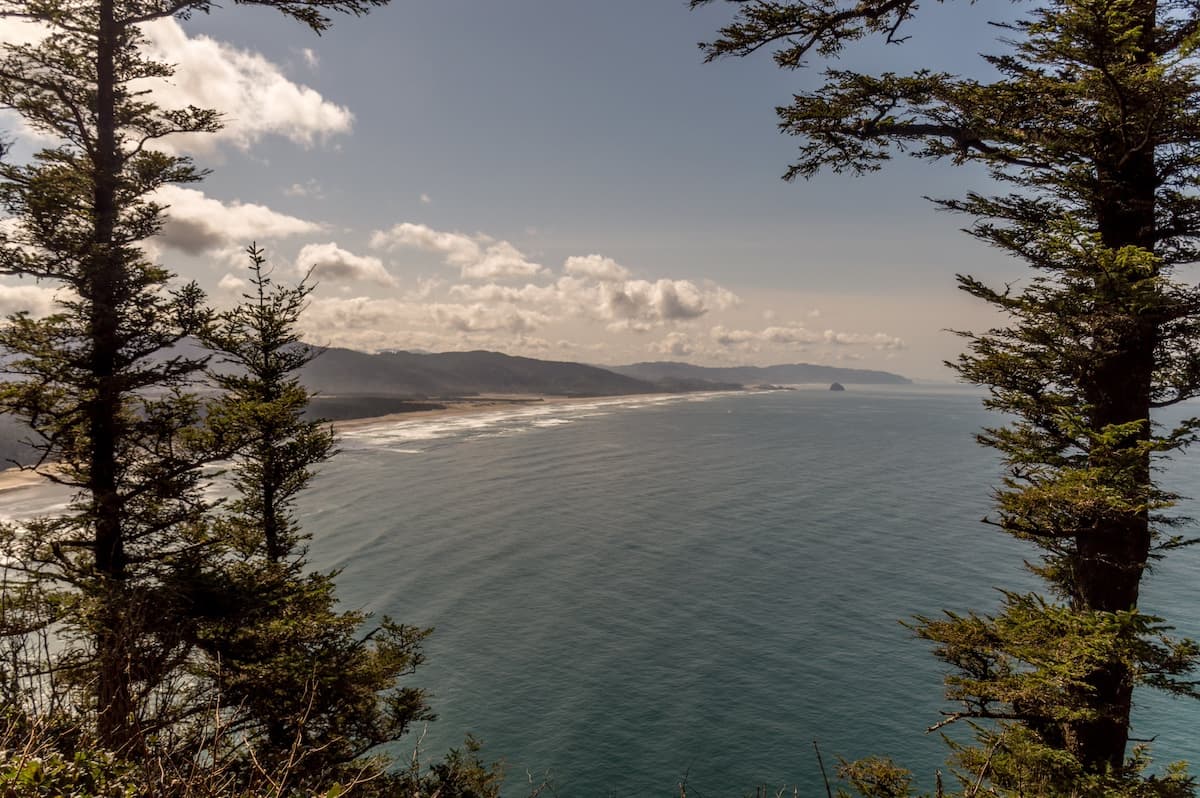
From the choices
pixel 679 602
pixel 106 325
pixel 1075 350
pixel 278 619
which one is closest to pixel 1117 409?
pixel 1075 350

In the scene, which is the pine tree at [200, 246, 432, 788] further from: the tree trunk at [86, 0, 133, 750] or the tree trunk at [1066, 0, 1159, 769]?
the tree trunk at [1066, 0, 1159, 769]

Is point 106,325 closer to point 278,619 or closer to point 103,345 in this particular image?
point 103,345

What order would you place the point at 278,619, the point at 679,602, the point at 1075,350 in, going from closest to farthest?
the point at 1075,350, the point at 278,619, the point at 679,602

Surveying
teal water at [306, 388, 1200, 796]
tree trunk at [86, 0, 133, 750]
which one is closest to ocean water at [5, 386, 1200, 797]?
teal water at [306, 388, 1200, 796]

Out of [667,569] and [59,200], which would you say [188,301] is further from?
[667,569]

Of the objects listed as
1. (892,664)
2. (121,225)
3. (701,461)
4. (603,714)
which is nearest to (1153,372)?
(121,225)

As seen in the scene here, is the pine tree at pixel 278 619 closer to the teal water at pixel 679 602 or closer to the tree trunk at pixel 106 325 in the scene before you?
the tree trunk at pixel 106 325

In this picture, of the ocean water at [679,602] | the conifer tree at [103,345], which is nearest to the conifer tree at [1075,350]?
the conifer tree at [103,345]
